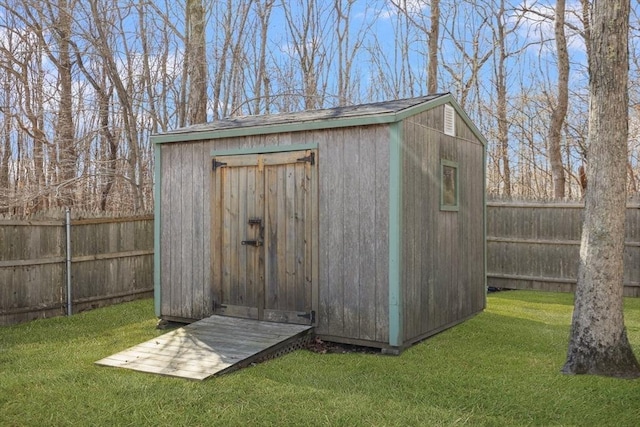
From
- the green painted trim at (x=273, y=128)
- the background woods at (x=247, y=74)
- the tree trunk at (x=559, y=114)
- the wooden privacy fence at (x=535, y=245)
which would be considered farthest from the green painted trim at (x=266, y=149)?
the tree trunk at (x=559, y=114)

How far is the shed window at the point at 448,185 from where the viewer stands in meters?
6.73

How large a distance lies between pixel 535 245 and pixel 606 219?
6.18m

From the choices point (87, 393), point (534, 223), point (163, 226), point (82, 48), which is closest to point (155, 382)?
point (87, 393)

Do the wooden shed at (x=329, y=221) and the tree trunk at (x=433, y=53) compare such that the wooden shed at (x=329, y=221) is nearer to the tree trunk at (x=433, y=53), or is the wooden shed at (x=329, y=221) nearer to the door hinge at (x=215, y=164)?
the door hinge at (x=215, y=164)

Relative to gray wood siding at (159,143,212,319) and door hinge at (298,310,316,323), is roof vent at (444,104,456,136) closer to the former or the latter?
door hinge at (298,310,316,323)

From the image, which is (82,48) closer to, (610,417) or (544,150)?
(610,417)

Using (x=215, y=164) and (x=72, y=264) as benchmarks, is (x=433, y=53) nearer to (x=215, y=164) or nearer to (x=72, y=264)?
(x=215, y=164)

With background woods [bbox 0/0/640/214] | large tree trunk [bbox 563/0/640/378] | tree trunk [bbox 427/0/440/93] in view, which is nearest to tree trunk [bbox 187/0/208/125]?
background woods [bbox 0/0/640/214]

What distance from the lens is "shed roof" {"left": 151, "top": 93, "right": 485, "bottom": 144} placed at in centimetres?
577

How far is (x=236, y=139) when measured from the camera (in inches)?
266

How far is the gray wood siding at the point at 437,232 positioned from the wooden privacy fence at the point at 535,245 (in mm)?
3171

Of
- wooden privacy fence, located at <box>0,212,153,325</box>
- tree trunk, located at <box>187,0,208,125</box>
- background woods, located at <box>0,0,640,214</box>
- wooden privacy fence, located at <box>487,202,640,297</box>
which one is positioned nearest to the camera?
wooden privacy fence, located at <box>0,212,153,325</box>

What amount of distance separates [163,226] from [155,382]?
10.2 feet

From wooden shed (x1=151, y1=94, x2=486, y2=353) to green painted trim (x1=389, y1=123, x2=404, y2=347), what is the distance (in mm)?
11
